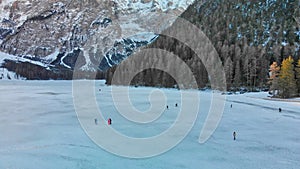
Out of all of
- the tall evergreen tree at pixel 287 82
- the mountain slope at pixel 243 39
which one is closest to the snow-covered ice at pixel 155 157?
the tall evergreen tree at pixel 287 82

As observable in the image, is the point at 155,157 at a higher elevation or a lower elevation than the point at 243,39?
lower

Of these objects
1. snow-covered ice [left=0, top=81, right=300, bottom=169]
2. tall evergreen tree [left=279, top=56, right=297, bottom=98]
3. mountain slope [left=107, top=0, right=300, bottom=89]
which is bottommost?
snow-covered ice [left=0, top=81, right=300, bottom=169]

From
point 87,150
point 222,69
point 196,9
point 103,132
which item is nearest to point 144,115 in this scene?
point 103,132

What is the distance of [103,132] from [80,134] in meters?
2.26

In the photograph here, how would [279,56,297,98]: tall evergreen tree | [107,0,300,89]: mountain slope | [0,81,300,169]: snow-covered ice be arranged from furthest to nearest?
[107,0,300,89]: mountain slope
[279,56,297,98]: tall evergreen tree
[0,81,300,169]: snow-covered ice

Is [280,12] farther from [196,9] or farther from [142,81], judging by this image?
[142,81]

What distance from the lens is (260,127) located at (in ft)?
99.2

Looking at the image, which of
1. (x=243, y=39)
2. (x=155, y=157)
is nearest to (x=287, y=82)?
(x=155, y=157)

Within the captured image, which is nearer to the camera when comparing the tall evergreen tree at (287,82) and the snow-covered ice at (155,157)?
the snow-covered ice at (155,157)

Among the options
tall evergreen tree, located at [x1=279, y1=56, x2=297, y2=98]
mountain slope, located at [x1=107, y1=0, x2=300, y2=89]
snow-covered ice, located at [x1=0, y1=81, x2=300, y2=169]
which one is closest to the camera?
snow-covered ice, located at [x1=0, y1=81, x2=300, y2=169]

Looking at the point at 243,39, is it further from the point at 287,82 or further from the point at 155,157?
the point at 155,157

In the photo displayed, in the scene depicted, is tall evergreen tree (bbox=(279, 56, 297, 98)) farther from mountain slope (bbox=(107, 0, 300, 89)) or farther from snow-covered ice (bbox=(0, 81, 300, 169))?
snow-covered ice (bbox=(0, 81, 300, 169))

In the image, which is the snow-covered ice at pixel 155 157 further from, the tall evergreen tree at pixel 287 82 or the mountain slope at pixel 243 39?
the mountain slope at pixel 243 39

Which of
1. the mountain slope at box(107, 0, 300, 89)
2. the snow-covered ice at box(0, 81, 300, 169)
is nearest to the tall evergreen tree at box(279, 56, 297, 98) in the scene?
the mountain slope at box(107, 0, 300, 89)
